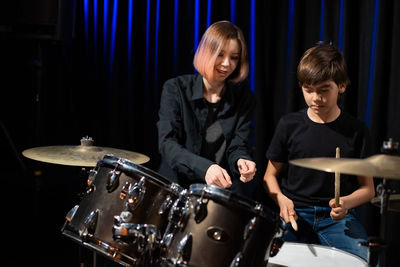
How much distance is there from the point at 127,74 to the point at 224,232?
1.85m

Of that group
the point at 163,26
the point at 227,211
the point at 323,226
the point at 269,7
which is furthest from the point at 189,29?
the point at 227,211

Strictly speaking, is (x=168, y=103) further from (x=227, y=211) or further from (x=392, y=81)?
(x=392, y=81)

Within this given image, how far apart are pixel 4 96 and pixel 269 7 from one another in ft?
6.53

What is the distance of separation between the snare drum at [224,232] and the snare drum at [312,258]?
174 millimetres

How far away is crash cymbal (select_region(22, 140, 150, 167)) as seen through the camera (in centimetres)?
194

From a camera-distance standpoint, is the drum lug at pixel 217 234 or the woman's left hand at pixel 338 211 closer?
the drum lug at pixel 217 234

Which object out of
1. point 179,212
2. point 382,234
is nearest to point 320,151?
point 382,234

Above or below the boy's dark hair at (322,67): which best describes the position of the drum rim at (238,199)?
below

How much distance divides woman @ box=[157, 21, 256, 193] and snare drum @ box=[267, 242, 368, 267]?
0.48 metres

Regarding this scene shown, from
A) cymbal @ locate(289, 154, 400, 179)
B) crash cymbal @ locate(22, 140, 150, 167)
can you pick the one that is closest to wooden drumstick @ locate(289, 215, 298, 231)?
cymbal @ locate(289, 154, 400, 179)

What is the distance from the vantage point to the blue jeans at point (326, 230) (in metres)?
1.81

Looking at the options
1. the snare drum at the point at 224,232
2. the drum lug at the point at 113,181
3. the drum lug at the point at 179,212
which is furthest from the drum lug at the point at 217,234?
the drum lug at the point at 113,181

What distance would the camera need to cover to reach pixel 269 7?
99.3 inches

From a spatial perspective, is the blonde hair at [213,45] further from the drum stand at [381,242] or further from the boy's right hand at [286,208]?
the drum stand at [381,242]
